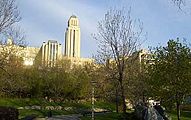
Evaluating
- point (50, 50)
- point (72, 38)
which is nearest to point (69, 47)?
point (72, 38)

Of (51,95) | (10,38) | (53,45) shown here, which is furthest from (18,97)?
(53,45)

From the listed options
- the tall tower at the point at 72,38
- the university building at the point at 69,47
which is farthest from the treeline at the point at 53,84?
the tall tower at the point at 72,38

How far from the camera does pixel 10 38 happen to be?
27719 mm

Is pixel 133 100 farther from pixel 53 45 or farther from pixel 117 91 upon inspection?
pixel 53 45

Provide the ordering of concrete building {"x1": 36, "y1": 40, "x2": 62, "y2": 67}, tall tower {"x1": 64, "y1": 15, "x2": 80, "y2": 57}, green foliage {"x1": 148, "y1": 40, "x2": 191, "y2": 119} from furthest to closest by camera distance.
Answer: tall tower {"x1": 64, "y1": 15, "x2": 80, "y2": 57}, concrete building {"x1": 36, "y1": 40, "x2": 62, "y2": 67}, green foliage {"x1": 148, "y1": 40, "x2": 191, "y2": 119}

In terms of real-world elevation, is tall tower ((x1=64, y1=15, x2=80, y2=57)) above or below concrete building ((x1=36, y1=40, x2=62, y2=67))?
above

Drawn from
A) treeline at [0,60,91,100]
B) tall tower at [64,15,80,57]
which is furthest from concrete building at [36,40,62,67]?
tall tower at [64,15,80,57]

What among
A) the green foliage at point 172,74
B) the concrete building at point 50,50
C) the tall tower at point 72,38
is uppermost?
the tall tower at point 72,38

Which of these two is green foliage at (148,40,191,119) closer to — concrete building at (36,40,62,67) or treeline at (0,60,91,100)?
treeline at (0,60,91,100)

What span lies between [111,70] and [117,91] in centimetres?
516

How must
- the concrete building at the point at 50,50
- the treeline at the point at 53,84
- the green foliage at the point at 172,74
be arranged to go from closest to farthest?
the green foliage at the point at 172,74 < the treeline at the point at 53,84 < the concrete building at the point at 50,50

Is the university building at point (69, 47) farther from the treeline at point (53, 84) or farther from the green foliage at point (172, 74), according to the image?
the green foliage at point (172, 74)

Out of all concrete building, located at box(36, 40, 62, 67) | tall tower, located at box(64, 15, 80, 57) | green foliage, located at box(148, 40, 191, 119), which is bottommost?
green foliage, located at box(148, 40, 191, 119)

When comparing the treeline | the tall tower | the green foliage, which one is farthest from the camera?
the tall tower
